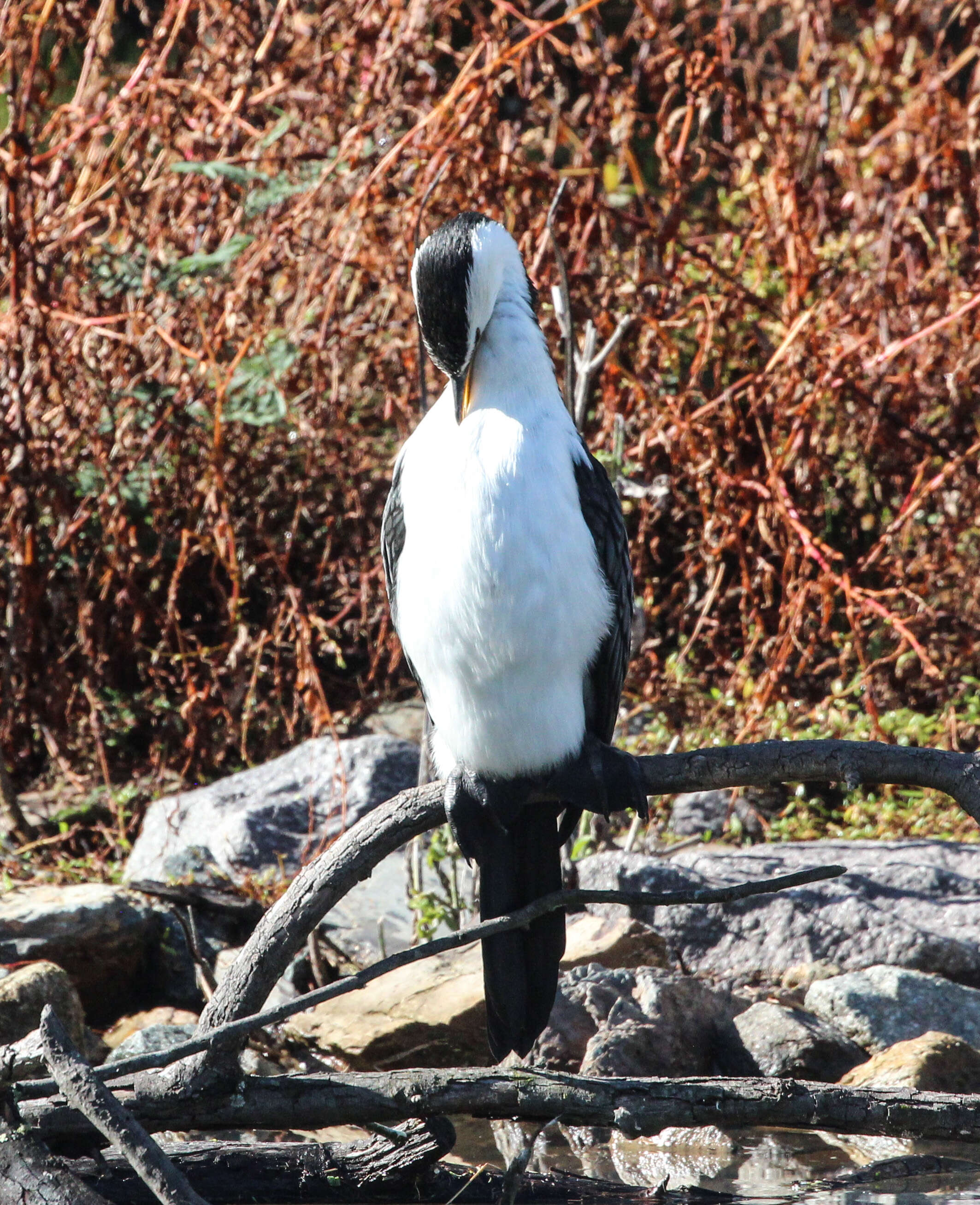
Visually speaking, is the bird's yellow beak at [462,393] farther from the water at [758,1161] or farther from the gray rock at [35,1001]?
the gray rock at [35,1001]

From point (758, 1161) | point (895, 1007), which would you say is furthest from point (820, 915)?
point (758, 1161)

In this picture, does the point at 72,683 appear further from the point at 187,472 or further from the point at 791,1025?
the point at 791,1025

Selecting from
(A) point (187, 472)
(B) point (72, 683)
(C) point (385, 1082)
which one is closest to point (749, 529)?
(A) point (187, 472)

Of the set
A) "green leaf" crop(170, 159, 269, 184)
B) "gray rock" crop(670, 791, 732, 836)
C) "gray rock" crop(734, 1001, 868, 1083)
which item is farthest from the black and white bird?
"green leaf" crop(170, 159, 269, 184)

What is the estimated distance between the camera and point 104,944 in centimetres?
416

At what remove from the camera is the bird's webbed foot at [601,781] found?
2586 mm

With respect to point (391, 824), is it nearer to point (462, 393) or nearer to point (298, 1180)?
point (298, 1180)

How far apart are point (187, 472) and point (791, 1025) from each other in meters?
3.47

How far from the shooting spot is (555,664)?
2645 mm

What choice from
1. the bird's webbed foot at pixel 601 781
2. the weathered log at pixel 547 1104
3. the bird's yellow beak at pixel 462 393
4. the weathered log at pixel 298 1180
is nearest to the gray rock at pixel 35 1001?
the weathered log at pixel 298 1180

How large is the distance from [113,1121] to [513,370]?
63.0 inches

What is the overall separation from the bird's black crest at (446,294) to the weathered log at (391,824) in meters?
0.93

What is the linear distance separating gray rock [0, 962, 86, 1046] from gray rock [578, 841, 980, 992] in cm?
162

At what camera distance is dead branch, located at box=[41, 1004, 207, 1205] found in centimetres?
203
